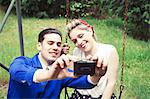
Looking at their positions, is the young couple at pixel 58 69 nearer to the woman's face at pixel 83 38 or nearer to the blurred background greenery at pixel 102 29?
the woman's face at pixel 83 38

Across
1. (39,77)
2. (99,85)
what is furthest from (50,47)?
(99,85)

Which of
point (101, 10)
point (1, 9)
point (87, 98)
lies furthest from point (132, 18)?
point (87, 98)

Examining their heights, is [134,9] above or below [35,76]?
above

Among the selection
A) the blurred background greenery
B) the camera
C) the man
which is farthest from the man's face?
the blurred background greenery

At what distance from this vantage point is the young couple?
4.93ft

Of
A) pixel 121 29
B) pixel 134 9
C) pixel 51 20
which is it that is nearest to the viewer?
pixel 134 9

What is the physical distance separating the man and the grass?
2.42m

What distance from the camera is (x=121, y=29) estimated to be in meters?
7.26

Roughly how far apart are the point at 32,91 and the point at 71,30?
2.37ft

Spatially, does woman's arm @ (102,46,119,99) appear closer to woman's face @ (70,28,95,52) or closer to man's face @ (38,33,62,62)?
woman's face @ (70,28,95,52)

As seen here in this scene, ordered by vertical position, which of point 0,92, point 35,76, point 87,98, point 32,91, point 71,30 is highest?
point 71,30

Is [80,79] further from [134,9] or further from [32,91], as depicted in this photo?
[134,9]

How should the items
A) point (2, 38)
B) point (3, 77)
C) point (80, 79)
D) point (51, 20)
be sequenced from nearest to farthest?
point (80, 79) < point (3, 77) < point (2, 38) < point (51, 20)

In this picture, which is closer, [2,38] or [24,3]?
[2,38]
